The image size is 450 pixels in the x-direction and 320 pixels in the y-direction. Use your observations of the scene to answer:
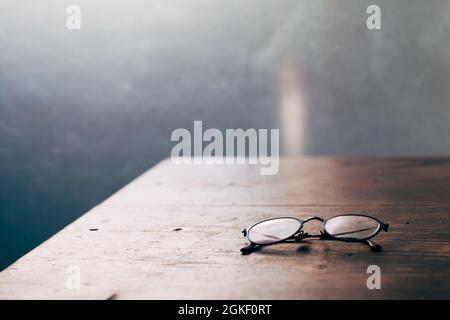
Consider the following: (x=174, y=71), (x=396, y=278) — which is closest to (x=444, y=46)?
(x=174, y=71)

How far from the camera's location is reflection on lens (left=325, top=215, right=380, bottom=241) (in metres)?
1.01

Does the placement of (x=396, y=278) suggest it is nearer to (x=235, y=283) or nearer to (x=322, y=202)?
(x=235, y=283)

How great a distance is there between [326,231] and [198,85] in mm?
2162

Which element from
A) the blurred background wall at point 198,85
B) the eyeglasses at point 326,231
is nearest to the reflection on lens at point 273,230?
the eyeglasses at point 326,231

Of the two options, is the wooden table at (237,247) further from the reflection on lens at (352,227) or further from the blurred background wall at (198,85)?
the blurred background wall at (198,85)

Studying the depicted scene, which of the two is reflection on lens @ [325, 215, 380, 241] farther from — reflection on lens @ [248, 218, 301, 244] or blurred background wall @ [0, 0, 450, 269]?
blurred background wall @ [0, 0, 450, 269]

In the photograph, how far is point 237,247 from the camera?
1.03 metres

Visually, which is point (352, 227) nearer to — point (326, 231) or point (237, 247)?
point (326, 231)

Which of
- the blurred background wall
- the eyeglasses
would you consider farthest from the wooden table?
the blurred background wall

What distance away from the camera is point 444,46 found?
9.86ft

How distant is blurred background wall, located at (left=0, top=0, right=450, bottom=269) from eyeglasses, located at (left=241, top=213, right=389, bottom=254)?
2.01 metres

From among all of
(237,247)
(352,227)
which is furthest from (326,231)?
(237,247)

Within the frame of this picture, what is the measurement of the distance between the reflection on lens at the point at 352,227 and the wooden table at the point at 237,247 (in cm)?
2

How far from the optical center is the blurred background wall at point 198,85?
9.67 ft
